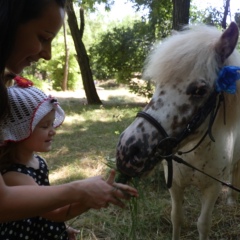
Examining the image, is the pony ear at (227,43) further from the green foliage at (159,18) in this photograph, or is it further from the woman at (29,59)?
the green foliage at (159,18)

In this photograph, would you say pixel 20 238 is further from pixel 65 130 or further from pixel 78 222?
pixel 65 130

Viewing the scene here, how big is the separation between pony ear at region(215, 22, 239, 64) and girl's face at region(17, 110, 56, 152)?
100 cm

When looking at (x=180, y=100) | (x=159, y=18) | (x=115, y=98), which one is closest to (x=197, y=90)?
(x=180, y=100)

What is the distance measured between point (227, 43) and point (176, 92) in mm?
408

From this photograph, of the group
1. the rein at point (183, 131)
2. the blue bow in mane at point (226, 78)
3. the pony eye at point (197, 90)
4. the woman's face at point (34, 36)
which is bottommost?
the rein at point (183, 131)

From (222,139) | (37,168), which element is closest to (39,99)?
(37,168)

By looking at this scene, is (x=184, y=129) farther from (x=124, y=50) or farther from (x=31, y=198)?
(x=124, y=50)

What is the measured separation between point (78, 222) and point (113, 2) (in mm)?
9981

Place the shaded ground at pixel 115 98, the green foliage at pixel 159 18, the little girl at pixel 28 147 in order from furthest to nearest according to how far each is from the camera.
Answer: the shaded ground at pixel 115 98, the green foliage at pixel 159 18, the little girl at pixel 28 147

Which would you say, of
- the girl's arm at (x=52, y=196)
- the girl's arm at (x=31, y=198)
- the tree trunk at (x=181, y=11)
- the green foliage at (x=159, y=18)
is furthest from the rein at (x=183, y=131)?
the green foliage at (x=159, y=18)

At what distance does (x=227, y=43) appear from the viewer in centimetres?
178

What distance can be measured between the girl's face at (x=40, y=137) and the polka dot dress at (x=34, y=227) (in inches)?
3.6

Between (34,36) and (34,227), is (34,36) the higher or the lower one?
the higher one

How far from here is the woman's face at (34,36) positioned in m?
1.08
